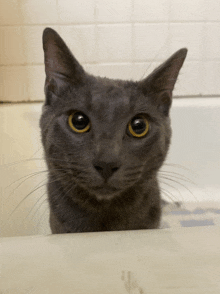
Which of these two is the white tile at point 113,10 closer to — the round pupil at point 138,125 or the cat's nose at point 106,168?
the round pupil at point 138,125

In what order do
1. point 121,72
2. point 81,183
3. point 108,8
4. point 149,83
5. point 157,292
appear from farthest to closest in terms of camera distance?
1. point 121,72
2. point 108,8
3. point 149,83
4. point 81,183
5. point 157,292

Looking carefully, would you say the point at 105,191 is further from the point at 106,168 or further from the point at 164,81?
the point at 164,81

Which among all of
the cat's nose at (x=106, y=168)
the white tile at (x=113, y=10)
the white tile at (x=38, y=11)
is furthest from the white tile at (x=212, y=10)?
the cat's nose at (x=106, y=168)

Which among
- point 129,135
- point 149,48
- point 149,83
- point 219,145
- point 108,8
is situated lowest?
point 219,145

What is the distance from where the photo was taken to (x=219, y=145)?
62.2 inches

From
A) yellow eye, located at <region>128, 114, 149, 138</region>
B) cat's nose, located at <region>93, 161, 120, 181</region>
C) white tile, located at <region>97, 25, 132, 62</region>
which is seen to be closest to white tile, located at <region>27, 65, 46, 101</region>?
white tile, located at <region>97, 25, 132, 62</region>

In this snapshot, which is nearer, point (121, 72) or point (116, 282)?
point (116, 282)

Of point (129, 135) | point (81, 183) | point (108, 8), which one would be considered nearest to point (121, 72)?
point (108, 8)

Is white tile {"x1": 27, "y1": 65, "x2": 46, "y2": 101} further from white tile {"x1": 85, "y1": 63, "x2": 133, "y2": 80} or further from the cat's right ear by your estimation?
the cat's right ear

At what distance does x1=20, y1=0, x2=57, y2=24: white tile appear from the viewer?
1.54 m

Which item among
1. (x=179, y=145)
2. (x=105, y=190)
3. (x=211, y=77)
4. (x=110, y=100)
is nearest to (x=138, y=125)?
(x=110, y=100)

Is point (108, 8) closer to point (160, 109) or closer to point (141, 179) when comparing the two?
point (160, 109)

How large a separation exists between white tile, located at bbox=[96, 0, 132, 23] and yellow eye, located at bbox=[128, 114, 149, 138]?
1001 mm

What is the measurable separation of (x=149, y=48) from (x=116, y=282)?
1.47 metres
